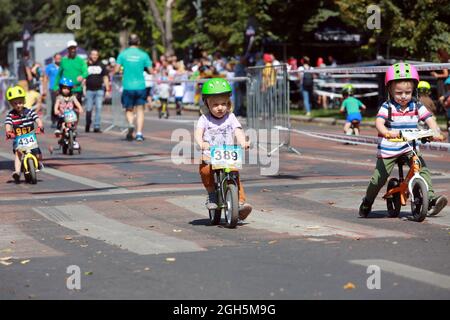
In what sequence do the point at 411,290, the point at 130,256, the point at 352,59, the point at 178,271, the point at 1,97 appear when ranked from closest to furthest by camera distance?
1. the point at 411,290
2. the point at 178,271
3. the point at 130,256
4. the point at 352,59
5. the point at 1,97

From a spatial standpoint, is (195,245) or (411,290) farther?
(195,245)

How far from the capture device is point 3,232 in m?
11.2

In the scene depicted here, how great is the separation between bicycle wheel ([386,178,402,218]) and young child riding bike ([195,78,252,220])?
148 cm

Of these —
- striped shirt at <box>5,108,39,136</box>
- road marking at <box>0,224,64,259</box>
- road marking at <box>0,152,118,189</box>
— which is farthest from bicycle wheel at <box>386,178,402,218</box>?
striped shirt at <box>5,108,39,136</box>

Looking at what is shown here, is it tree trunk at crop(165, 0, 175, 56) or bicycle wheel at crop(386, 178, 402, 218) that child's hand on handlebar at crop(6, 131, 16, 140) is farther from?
tree trunk at crop(165, 0, 175, 56)

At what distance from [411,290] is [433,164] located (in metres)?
10.6

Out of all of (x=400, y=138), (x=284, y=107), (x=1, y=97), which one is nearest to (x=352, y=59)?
(x=1, y=97)

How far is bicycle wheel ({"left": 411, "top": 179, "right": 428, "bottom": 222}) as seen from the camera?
1113 cm

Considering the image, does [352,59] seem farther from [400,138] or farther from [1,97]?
[400,138]

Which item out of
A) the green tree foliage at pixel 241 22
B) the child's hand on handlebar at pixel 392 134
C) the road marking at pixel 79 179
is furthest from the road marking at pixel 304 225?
the green tree foliage at pixel 241 22

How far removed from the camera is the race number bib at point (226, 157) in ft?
37.1

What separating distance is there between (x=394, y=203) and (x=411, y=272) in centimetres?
344

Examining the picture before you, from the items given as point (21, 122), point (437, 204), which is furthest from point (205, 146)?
point (21, 122)

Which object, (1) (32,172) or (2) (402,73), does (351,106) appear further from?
(2) (402,73)
